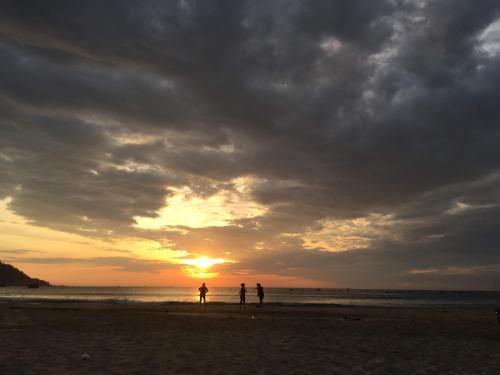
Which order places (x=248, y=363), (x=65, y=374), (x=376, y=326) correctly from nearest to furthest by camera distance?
1. (x=65, y=374)
2. (x=248, y=363)
3. (x=376, y=326)

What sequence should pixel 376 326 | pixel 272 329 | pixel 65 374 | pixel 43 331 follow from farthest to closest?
pixel 376 326 → pixel 272 329 → pixel 43 331 → pixel 65 374

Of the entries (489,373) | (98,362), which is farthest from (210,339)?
(489,373)

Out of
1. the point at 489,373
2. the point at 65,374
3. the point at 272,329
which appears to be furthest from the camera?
the point at 272,329

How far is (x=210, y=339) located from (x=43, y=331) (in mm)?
8011

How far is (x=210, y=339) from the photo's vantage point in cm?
1828

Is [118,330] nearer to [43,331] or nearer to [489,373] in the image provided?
[43,331]

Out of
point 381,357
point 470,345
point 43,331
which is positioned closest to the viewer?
point 381,357

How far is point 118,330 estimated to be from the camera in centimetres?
2103

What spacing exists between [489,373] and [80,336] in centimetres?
1527

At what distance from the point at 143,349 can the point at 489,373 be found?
35.7ft

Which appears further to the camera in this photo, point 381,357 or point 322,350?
point 322,350

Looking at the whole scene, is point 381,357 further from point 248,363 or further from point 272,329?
point 272,329

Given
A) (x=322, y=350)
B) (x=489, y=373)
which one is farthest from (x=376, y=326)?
(x=489, y=373)

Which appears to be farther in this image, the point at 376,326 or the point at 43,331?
the point at 376,326
